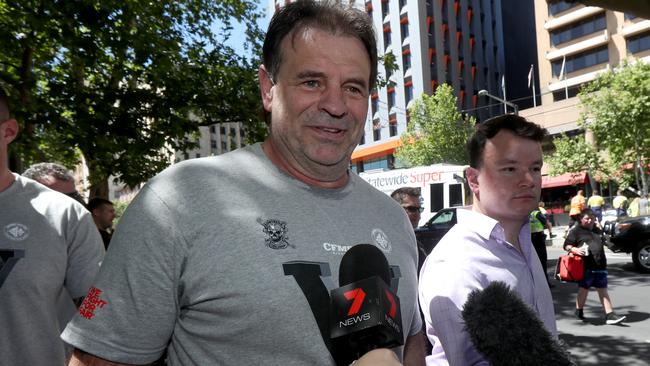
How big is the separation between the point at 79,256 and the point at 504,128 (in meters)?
2.17

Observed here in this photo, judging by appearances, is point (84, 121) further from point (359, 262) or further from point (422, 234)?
point (422, 234)

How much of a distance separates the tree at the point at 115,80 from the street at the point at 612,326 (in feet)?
21.2

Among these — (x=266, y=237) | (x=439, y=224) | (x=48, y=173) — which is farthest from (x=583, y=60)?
(x=266, y=237)

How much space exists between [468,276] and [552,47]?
48751mm

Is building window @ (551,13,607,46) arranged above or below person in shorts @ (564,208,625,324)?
above

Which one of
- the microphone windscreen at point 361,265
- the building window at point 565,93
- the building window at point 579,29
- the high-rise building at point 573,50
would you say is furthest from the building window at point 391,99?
the microphone windscreen at point 361,265

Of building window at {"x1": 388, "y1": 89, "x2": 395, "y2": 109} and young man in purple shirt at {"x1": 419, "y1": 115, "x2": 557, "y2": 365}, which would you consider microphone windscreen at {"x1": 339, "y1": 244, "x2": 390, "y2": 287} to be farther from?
building window at {"x1": 388, "y1": 89, "x2": 395, "y2": 109}

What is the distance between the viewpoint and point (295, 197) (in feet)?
5.16

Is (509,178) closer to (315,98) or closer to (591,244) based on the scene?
(315,98)

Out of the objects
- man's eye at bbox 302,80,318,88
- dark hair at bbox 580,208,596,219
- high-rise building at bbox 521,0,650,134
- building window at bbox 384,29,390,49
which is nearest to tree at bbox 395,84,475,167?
high-rise building at bbox 521,0,650,134

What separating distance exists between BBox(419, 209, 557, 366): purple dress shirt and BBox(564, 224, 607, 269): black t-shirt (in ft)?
19.4

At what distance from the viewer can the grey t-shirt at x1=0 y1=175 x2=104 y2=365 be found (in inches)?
96.0

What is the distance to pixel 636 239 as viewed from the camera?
11578 mm

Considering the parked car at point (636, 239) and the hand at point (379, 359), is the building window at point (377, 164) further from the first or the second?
the hand at point (379, 359)
